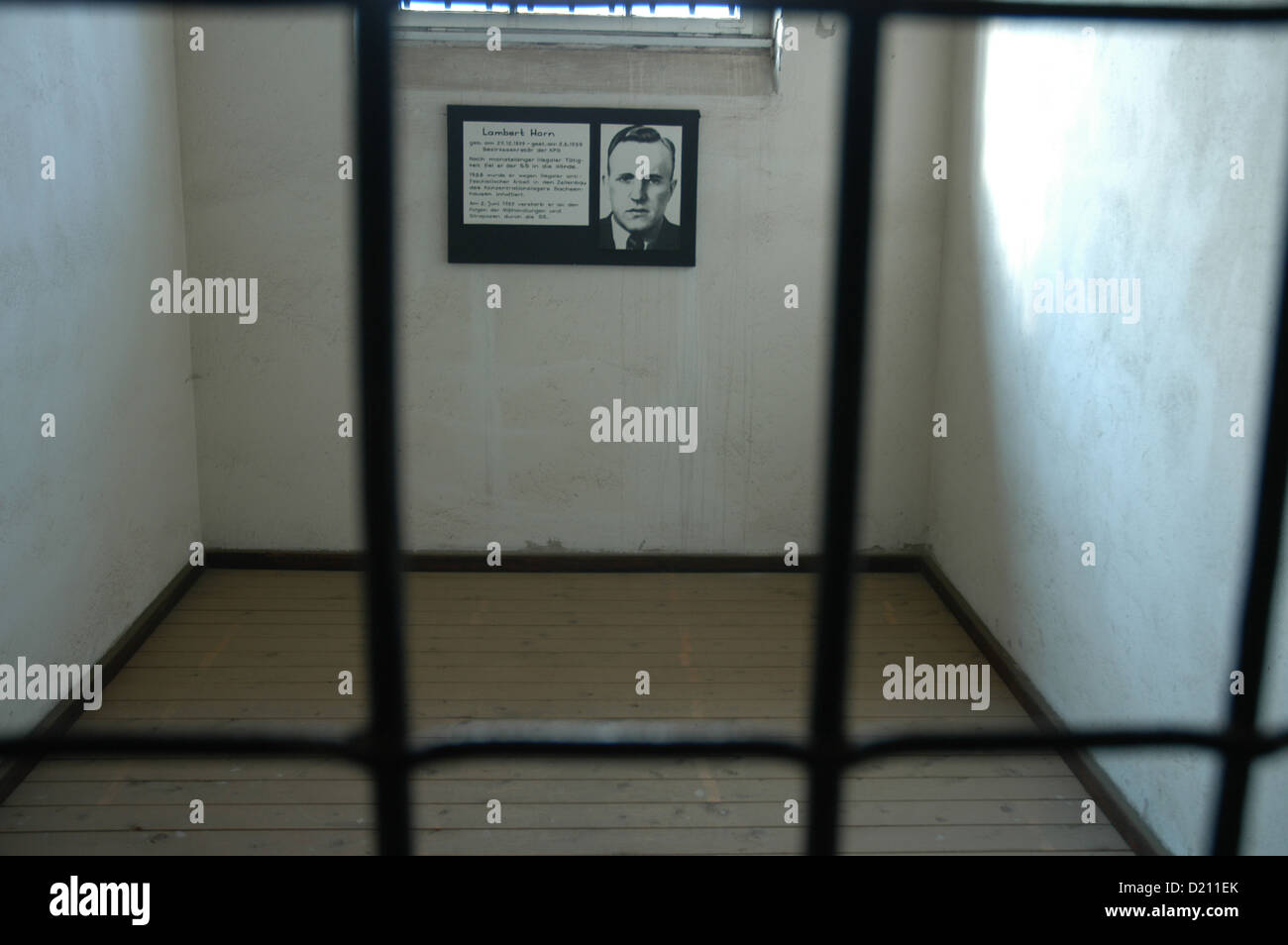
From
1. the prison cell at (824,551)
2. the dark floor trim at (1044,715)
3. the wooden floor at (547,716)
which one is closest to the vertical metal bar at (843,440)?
the prison cell at (824,551)

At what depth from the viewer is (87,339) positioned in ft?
9.31

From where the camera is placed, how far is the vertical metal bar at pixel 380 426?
1.47 ft

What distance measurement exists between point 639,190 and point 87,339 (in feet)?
6.05

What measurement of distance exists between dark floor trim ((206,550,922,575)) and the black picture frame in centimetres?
109

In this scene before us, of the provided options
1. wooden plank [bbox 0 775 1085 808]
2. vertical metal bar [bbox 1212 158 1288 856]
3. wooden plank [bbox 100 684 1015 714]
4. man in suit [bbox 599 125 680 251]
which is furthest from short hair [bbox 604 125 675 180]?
vertical metal bar [bbox 1212 158 1288 856]

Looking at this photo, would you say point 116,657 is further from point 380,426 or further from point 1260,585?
point 1260,585

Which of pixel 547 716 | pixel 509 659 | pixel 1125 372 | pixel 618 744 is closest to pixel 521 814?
pixel 547 716

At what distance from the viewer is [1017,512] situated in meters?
3.04

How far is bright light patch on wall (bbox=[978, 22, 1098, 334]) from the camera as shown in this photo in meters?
2.69

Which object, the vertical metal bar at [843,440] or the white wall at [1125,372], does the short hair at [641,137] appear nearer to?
the white wall at [1125,372]

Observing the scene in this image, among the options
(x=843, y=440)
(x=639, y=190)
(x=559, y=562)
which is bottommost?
(x=559, y=562)

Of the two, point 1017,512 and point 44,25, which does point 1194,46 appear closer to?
point 1017,512
